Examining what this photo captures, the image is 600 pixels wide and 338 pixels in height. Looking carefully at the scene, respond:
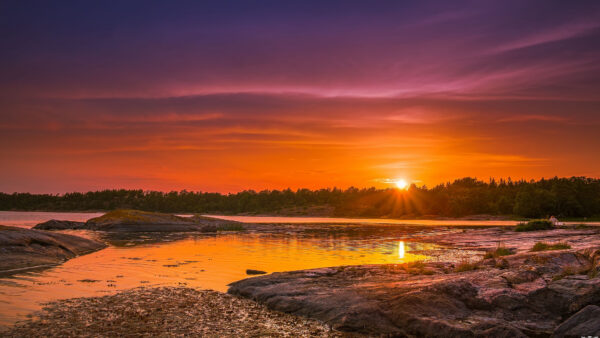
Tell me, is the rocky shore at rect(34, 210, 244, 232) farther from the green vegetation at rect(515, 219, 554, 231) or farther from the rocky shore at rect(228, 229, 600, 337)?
the rocky shore at rect(228, 229, 600, 337)

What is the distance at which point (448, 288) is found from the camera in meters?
15.0

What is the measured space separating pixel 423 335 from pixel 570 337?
3881 mm

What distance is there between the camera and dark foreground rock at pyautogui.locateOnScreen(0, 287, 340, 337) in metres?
12.6

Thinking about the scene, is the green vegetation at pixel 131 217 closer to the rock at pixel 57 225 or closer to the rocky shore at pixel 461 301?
the rock at pixel 57 225

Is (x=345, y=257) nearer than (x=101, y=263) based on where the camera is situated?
No

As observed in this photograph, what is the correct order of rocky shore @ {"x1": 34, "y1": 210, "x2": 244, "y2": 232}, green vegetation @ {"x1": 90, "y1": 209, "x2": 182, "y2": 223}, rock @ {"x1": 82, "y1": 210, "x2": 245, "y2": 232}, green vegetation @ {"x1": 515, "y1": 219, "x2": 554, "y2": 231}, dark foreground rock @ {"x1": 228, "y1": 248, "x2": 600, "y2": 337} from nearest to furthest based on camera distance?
dark foreground rock @ {"x1": 228, "y1": 248, "x2": 600, "y2": 337}
green vegetation @ {"x1": 515, "y1": 219, "x2": 554, "y2": 231}
rocky shore @ {"x1": 34, "y1": 210, "x2": 244, "y2": 232}
rock @ {"x1": 82, "y1": 210, "x2": 245, "y2": 232}
green vegetation @ {"x1": 90, "y1": 209, "x2": 182, "y2": 223}

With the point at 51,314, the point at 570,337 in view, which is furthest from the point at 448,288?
the point at 51,314

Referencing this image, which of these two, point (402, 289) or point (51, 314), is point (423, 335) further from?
point (51, 314)

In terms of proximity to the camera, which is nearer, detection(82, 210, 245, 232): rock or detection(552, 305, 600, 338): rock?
detection(552, 305, 600, 338): rock

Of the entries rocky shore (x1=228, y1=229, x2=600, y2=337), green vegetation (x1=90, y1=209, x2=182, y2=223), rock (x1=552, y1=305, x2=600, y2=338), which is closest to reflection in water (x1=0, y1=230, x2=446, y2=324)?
rocky shore (x1=228, y1=229, x2=600, y2=337)

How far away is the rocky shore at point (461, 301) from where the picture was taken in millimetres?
12656

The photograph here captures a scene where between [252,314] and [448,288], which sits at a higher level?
[448,288]

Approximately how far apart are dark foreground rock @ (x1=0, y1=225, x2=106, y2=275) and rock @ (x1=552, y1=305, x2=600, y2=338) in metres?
24.9

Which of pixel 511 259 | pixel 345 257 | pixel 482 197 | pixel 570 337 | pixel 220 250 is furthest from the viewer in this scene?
pixel 482 197
